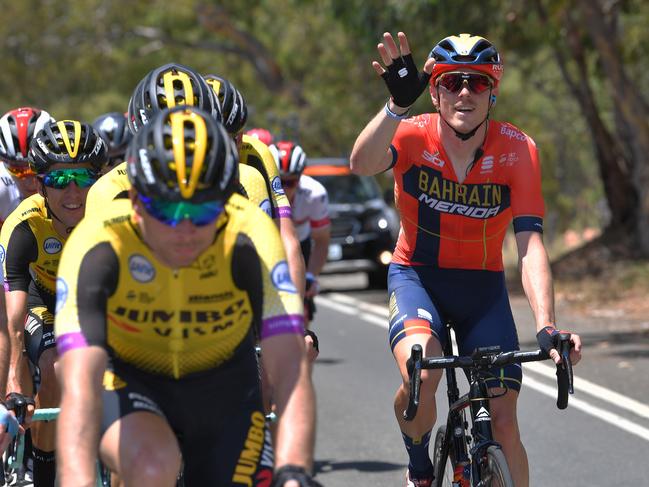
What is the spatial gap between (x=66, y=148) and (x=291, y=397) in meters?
3.04

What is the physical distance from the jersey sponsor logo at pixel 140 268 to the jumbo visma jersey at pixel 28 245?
2.23 meters

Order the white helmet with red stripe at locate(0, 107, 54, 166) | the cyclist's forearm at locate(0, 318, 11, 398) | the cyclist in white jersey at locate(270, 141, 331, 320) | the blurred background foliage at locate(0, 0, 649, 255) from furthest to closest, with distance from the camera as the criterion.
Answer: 1. the blurred background foliage at locate(0, 0, 649, 255)
2. the cyclist in white jersey at locate(270, 141, 331, 320)
3. the white helmet with red stripe at locate(0, 107, 54, 166)
4. the cyclist's forearm at locate(0, 318, 11, 398)

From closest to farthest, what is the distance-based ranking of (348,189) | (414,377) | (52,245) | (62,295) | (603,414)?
(62,295) → (414,377) → (52,245) → (603,414) → (348,189)

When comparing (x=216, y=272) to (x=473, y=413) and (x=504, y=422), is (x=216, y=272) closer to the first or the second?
(x=473, y=413)

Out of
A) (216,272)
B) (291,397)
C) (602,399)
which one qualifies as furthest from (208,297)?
(602,399)

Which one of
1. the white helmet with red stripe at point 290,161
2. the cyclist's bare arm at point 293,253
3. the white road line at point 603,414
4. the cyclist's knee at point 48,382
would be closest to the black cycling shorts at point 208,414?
the cyclist's bare arm at point 293,253

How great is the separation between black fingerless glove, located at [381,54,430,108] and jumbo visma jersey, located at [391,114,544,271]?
529mm

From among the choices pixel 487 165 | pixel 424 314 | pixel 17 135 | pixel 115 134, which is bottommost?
pixel 424 314

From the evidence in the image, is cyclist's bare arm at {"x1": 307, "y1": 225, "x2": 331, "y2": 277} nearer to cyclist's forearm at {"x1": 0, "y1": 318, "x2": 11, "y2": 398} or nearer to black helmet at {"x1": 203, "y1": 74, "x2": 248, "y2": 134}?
black helmet at {"x1": 203, "y1": 74, "x2": 248, "y2": 134}

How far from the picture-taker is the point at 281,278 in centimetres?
418

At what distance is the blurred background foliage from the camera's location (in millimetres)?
35906

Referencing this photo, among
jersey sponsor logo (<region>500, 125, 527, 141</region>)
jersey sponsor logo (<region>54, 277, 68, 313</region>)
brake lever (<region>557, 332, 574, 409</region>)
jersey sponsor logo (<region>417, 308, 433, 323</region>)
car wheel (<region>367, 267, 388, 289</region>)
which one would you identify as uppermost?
car wheel (<region>367, 267, 388, 289</region>)

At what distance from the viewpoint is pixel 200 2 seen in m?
40.3

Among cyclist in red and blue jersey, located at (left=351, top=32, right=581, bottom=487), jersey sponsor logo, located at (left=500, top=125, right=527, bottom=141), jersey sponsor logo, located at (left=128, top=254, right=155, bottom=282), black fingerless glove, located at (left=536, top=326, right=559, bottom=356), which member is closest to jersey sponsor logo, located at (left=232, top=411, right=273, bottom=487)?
jersey sponsor logo, located at (left=128, top=254, right=155, bottom=282)
